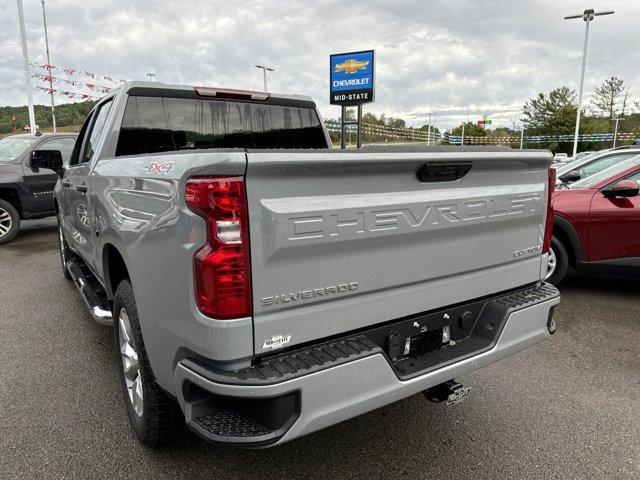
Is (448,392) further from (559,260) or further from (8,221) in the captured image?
(8,221)

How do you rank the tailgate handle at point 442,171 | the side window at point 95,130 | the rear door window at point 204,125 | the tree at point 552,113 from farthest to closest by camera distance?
the tree at point 552,113
the side window at point 95,130
the rear door window at point 204,125
the tailgate handle at point 442,171

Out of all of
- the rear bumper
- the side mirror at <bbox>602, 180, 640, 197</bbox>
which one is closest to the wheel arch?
the side mirror at <bbox>602, 180, 640, 197</bbox>

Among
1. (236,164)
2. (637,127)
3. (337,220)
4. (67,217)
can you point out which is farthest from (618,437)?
(637,127)

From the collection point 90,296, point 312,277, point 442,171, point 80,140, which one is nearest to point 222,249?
point 312,277

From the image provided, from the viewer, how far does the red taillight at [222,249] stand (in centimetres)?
172

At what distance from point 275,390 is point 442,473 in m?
1.26

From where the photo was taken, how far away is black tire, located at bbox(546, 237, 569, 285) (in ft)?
17.6

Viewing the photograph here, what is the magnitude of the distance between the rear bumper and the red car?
152 inches

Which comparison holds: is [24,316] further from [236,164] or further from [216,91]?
[236,164]

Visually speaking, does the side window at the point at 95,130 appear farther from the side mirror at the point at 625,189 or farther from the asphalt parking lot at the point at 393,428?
the side mirror at the point at 625,189

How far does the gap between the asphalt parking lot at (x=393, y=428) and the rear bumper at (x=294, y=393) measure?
727mm

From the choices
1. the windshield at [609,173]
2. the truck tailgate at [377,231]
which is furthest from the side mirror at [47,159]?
the windshield at [609,173]

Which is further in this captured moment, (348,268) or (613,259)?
(613,259)

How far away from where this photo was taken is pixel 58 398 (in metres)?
3.21
